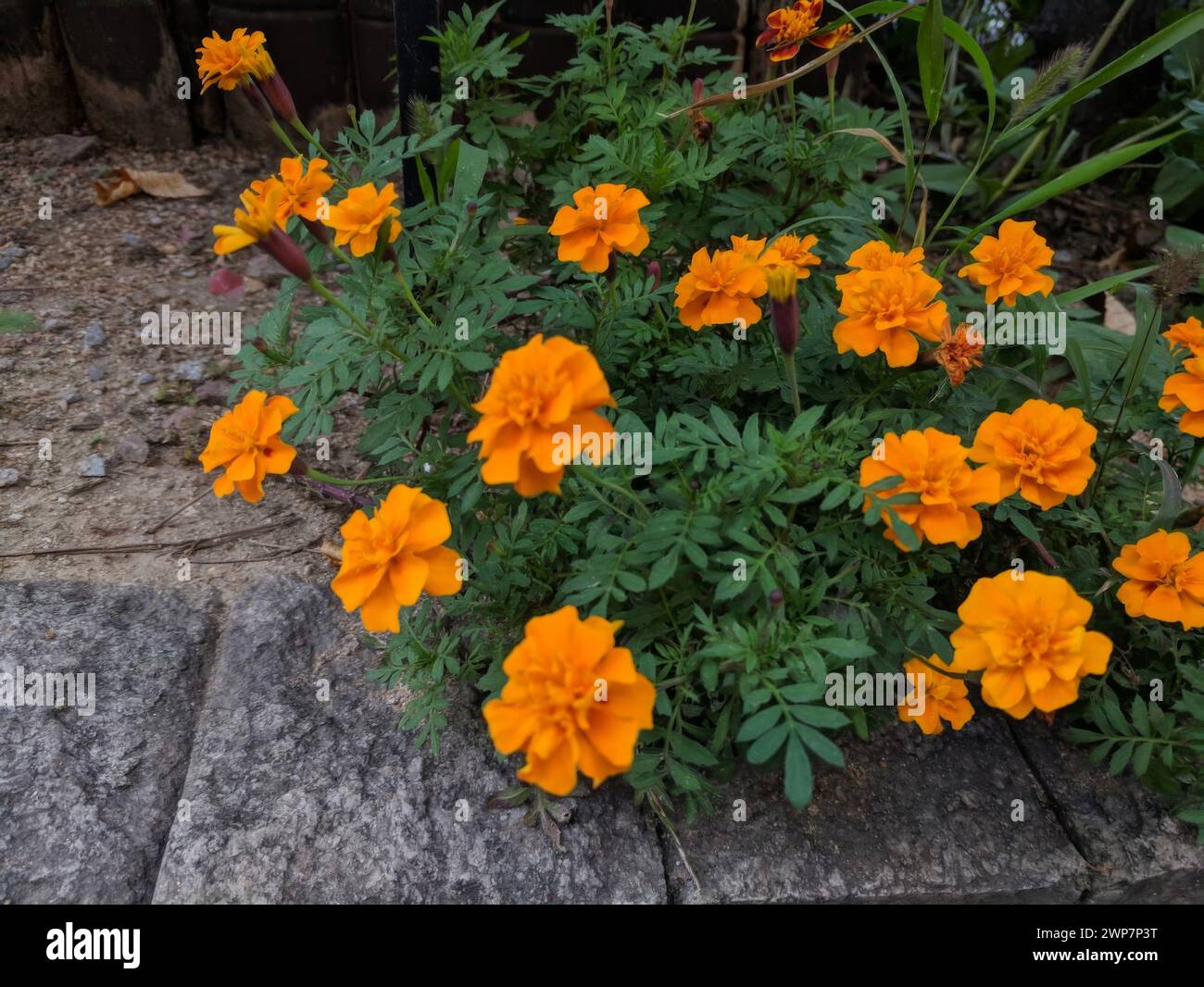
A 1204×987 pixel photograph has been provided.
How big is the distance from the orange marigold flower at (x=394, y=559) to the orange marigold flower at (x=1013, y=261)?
0.94 m

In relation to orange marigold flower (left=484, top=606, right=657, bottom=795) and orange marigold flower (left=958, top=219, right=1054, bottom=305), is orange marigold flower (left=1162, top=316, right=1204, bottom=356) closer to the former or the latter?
orange marigold flower (left=958, top=219, right=1054, bottom=305)

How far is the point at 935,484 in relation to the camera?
130 cm

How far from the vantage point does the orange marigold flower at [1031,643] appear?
1242 mm

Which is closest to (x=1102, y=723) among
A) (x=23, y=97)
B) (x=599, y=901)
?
(x=599, y=901)

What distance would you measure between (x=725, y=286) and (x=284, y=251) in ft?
2.10

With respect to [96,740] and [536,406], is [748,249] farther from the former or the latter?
[96,740]

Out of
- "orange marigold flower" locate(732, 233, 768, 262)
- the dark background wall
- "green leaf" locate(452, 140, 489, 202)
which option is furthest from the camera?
the dark background wall

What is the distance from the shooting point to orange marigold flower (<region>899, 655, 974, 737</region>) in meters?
1.50

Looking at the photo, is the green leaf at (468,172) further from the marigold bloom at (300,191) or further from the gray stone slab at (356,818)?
the gray stone slab at (356,818)

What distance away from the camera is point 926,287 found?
4.91 ft

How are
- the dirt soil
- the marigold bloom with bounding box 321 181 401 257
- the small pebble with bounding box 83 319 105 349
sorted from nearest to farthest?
the marigold bloom with bounding box 321 181 401 257
the dirt soil
the small pebble with bounding box 83 319 105 349

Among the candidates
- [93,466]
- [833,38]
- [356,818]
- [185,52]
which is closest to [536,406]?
[356,818]

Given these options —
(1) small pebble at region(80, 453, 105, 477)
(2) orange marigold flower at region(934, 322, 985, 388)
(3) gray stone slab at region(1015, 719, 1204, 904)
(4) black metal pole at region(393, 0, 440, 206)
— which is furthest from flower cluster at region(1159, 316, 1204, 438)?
(1) small pebble at region(80, 453, 105, 477)

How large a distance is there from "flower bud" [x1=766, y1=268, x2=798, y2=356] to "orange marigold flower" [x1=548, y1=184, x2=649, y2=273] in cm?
28
